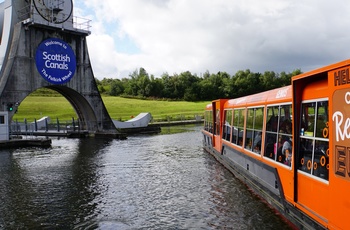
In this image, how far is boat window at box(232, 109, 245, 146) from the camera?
13586 millimetres

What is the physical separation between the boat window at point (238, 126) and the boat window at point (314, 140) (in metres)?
5.96

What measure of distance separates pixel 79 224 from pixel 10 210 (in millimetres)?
2498

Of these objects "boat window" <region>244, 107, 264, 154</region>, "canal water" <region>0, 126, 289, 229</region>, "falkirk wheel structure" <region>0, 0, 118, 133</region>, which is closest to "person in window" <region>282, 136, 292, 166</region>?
"canal water" <region>0, 126, 289, 229</region>

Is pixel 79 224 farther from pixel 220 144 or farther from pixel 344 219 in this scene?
pixel 220 144

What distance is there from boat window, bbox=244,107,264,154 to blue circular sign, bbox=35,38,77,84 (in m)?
22.5

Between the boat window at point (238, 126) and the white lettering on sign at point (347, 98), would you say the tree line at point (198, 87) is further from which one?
the white lettering on sign at point (347, 98)

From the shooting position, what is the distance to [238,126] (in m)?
14.2

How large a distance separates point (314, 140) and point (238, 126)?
725 cm

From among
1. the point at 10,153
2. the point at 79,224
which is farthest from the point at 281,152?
the point at 10,153

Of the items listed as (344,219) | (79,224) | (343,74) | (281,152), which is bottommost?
(79,224)

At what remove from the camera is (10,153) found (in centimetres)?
2231

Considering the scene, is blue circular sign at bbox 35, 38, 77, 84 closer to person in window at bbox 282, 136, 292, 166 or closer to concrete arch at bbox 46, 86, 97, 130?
concrete arch at bbox 46, 86, 97, 130

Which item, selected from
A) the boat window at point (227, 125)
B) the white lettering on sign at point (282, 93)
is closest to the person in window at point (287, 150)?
the white lettering on sign at point (282, 93)

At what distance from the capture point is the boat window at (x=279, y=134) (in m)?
8.32
